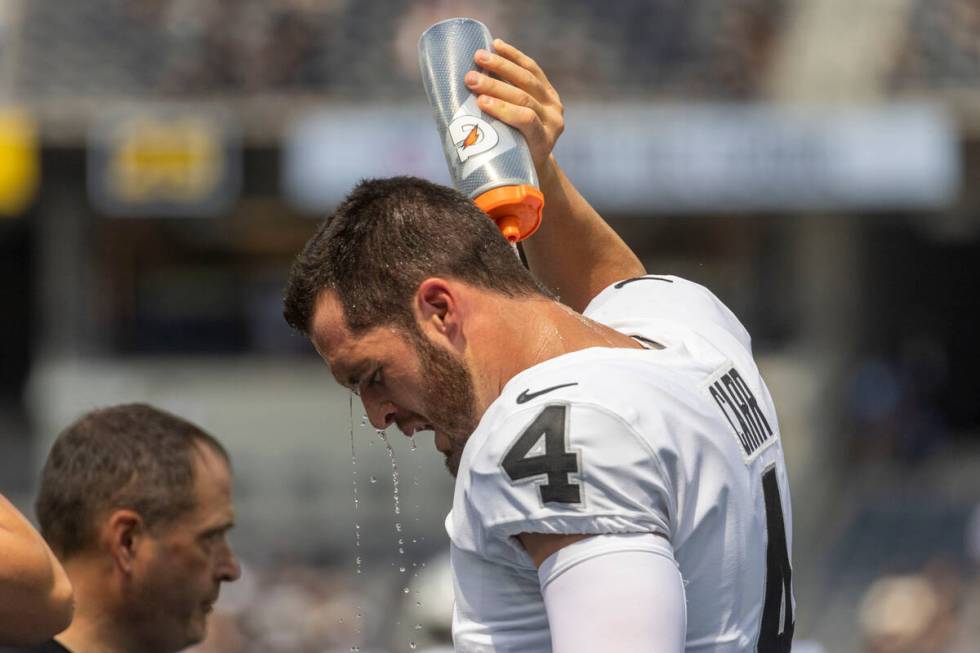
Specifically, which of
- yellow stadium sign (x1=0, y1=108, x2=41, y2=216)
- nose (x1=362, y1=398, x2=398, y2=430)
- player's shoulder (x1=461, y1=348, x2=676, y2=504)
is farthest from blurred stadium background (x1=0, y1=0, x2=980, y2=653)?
player's shoulder (x1=461, y1=348, x2=676, y2=504)

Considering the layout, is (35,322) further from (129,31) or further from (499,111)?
(499,111)

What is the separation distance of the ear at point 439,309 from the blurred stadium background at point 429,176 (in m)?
8.95

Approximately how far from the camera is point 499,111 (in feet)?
7.54

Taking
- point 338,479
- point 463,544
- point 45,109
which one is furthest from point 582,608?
point 45,109

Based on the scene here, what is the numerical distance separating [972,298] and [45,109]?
8.93 meters

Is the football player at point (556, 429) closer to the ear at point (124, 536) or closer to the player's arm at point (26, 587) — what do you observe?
the player's arm at point (26, 587)

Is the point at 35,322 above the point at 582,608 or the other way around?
the other way around

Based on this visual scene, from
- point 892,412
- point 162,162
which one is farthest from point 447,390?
point 892,412

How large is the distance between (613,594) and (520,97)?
0.95m

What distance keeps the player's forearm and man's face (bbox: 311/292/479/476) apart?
0.64m

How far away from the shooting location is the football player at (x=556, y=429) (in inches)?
67.1

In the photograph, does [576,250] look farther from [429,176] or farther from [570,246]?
[429,176]

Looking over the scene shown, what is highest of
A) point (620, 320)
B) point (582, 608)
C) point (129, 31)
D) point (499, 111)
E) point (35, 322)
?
point (129, 31)

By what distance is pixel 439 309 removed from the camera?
6.35ft
